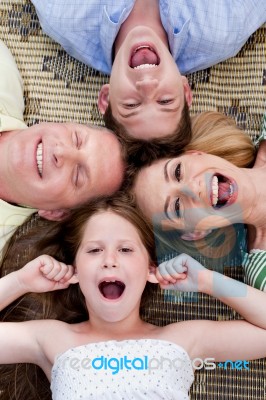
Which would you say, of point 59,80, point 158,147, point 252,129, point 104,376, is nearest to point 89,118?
point 59,80

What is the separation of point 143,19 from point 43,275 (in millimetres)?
716

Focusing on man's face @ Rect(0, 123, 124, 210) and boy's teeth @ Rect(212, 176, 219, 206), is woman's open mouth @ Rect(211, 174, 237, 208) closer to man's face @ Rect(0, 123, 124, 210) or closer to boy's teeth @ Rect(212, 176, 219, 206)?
boy's teeth @ Rect(212, 176, 219, 206)

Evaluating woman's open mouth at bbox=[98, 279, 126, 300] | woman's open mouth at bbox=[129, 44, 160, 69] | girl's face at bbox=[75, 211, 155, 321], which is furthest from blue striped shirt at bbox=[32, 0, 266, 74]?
woman's open mouth at bbox=[98, 279, 126, 300]

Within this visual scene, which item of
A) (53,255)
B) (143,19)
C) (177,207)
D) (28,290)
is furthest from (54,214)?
(143,19)

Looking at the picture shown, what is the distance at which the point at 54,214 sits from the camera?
1.48 meters

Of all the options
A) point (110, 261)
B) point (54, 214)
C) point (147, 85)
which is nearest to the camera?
point (110, 261)

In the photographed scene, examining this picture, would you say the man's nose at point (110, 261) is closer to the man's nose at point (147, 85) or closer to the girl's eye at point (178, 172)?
the girl's eye at point (178, 172)

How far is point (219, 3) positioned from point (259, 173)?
471mm

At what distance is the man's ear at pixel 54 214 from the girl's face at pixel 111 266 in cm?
13

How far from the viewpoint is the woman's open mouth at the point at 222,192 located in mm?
1354

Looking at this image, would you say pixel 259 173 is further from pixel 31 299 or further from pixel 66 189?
pixel 31 299

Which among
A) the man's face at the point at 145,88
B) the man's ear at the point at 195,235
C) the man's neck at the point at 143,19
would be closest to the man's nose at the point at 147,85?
the man's face at the point at 145,88

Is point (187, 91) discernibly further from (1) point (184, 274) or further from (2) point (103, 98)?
(1) point (184, 274)

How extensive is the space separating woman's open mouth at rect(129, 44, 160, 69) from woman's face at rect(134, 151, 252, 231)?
0.24 meters
